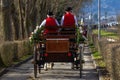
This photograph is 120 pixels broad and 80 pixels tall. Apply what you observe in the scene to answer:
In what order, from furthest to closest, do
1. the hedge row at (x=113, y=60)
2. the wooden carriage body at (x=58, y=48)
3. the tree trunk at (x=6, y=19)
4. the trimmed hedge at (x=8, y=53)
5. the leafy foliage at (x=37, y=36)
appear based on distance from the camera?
the tree trunk at (x=6, y=19)
the trimmed hedge at (x=8, y=53)
the leafy foliage at (x=37, y=36)
the wooden carriage body at (x=58, y=48)
the hedge row at (x=113, y=60)

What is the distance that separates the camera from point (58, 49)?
657 inches

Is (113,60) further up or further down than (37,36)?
further down

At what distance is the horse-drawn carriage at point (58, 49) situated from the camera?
16562mm

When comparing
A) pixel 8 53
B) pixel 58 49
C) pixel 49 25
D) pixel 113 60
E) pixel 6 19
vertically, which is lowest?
pixel 8 53

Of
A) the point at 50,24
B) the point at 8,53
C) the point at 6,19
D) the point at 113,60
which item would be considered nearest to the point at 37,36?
the point at 50,24

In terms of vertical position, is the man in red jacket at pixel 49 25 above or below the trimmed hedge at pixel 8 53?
above

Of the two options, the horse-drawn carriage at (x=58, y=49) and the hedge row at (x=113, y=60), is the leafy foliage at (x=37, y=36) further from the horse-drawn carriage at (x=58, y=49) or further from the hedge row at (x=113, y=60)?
the hedge row at (x=113, y=60)

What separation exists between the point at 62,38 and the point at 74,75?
1653 millimetres

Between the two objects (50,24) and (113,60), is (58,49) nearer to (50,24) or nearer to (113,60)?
(50,24)

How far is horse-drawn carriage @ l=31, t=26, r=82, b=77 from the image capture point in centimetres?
1656

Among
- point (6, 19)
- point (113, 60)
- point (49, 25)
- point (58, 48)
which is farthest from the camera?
point (6, 19)

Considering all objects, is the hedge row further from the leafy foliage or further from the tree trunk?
the tree trunk

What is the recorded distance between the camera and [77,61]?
54.6 feet

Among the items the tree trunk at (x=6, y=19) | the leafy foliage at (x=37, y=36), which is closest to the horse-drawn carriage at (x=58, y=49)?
the leafy foliage at (x=37, y=36)
